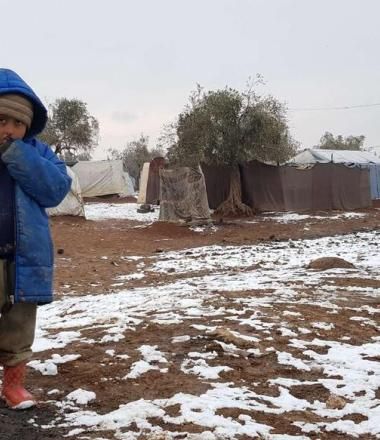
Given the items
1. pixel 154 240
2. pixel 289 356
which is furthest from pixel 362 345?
pixel 154 240

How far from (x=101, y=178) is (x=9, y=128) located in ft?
100

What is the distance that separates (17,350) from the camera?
8.82 ft

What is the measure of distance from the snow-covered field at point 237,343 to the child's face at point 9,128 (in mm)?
1412

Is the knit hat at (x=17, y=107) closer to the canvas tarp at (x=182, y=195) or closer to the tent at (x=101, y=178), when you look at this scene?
the canvas tarp at (x=182, y=195)

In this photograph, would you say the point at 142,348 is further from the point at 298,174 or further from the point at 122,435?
the point at 298,174

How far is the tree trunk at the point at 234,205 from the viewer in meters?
20.4

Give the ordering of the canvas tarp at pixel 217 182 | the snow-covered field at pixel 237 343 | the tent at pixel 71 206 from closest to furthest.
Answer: the snow-covered field at pixel 237 343
the tent at pixel 71 206
the canvas tarp at pixel 217 182

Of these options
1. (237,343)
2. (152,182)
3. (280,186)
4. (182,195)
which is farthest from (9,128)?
(152,182)

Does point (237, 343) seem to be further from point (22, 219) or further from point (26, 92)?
point (26, 92)

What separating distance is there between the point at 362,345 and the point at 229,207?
1679 centimetres

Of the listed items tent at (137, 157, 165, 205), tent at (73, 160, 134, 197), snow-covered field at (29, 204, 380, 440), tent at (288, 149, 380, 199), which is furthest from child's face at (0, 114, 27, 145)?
tent at (73, 160, 134, 197)

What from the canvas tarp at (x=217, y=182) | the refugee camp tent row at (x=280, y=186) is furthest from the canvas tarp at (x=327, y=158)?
the canvas tarp at (x=217, y=182)

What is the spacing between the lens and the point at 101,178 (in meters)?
32.7

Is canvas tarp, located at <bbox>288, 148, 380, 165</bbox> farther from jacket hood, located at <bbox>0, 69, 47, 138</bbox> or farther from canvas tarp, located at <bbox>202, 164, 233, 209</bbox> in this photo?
jacket hood, located at <bbox>0, 69, 47, 138</bbox>
